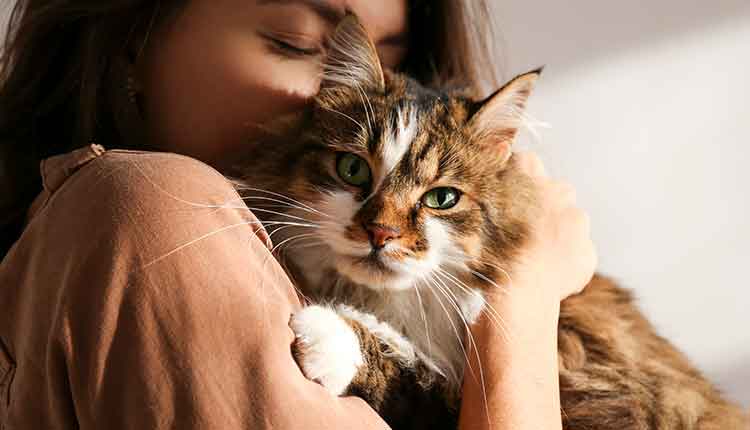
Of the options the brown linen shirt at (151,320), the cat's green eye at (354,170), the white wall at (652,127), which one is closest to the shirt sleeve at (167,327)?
the brown linen shirt at (151,320)

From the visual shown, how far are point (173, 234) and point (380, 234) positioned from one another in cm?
34

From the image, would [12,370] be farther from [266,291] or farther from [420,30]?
[420,30]

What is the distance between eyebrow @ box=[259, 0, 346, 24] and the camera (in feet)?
4.18

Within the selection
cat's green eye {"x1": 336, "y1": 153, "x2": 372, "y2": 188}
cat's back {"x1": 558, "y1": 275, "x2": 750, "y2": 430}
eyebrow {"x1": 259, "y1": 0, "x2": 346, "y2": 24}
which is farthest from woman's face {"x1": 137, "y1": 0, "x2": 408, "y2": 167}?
cat's back {"x1": 558, "y1": 275, "x2": 750, "y2": 430}

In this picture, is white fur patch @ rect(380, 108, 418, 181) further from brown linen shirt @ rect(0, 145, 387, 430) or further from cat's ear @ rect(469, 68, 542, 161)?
brown linen shirt @ rect(0, 145, 387, 430)

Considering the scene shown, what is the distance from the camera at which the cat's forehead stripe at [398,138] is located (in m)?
1.17

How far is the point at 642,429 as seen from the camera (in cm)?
123

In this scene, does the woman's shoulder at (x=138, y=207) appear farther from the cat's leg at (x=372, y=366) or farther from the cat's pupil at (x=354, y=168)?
the cat's pupil at (x=354, y=168)

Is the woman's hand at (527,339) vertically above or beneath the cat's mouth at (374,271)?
beneath

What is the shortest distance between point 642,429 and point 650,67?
1378 millimetres

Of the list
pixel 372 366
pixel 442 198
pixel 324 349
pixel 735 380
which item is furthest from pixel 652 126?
pixel 324 349

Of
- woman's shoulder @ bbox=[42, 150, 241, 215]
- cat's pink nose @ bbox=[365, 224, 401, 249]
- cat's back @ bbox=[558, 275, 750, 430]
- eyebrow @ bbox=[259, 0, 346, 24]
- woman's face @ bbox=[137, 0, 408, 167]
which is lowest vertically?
cat's back @ bbox=[558, 275, 750, 430]

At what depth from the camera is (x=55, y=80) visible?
148 cm

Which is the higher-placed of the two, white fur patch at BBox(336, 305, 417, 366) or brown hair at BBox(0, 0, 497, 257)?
brown hair at BBox(0, 0, 497, 257)
